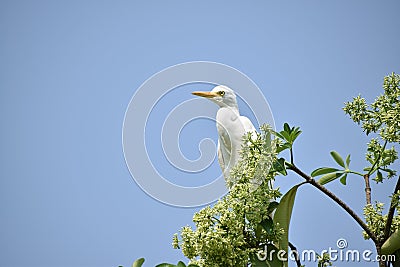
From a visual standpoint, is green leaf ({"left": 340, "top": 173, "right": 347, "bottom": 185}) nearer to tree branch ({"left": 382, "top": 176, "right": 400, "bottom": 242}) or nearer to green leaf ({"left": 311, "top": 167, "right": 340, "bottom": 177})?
Answer: green leaf ({"left": 311, "top": 167, "right": 340, "bottom": 177})

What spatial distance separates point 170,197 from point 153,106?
0.41 feet

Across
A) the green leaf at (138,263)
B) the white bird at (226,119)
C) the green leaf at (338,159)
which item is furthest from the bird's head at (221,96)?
the green leaf at (138,263)

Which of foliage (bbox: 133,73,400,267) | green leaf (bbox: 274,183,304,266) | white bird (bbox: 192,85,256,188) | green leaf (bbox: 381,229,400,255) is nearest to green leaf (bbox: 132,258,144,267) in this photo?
foliage (bbox: 133,73,400,267)

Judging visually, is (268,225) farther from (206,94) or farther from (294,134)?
(206,94)

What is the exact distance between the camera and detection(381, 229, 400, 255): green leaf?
1.68ft

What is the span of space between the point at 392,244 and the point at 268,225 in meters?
0.13

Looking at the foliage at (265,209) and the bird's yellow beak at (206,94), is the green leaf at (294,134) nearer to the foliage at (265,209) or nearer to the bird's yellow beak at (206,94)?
the foliage at (265,209)

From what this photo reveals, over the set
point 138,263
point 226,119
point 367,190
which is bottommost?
point 138,263

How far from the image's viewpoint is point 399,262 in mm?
548

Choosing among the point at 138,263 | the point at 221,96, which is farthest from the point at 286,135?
the point at 221,96

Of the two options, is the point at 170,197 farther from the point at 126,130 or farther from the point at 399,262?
the point at 399,262

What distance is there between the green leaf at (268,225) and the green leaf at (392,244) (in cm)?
12

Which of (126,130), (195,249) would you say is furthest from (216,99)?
(195,249)

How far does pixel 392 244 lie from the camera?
0.52m
